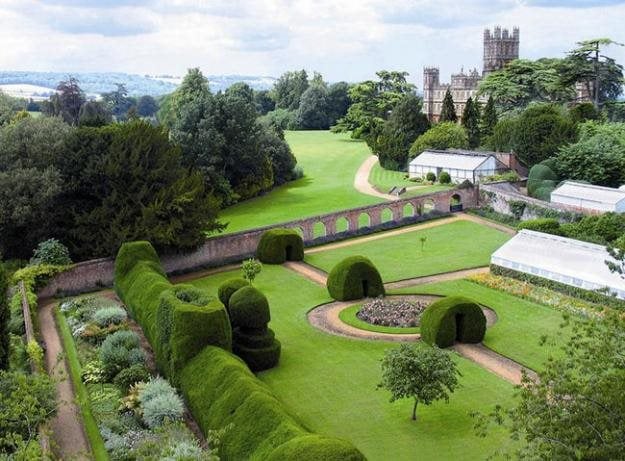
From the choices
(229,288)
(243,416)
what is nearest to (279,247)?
(229,288)

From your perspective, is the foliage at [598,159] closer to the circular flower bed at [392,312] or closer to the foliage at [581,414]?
the circular flower bed at [392,312]

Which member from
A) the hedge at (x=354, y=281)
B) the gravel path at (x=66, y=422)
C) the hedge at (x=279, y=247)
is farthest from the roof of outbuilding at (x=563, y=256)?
the gravel path at (x=66, y=422)

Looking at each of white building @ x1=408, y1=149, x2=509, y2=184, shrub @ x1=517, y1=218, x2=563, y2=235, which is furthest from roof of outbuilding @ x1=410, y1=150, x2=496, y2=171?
shrub @ x1=517, y1=218, x2=563, y2=235

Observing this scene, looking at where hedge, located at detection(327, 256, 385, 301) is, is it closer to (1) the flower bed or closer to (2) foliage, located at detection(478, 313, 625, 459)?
(1) the flower bed

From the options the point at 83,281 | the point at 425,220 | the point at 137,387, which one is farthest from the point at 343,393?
the point at 425,220

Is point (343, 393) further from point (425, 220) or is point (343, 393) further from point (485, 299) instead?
point (425, 220)
